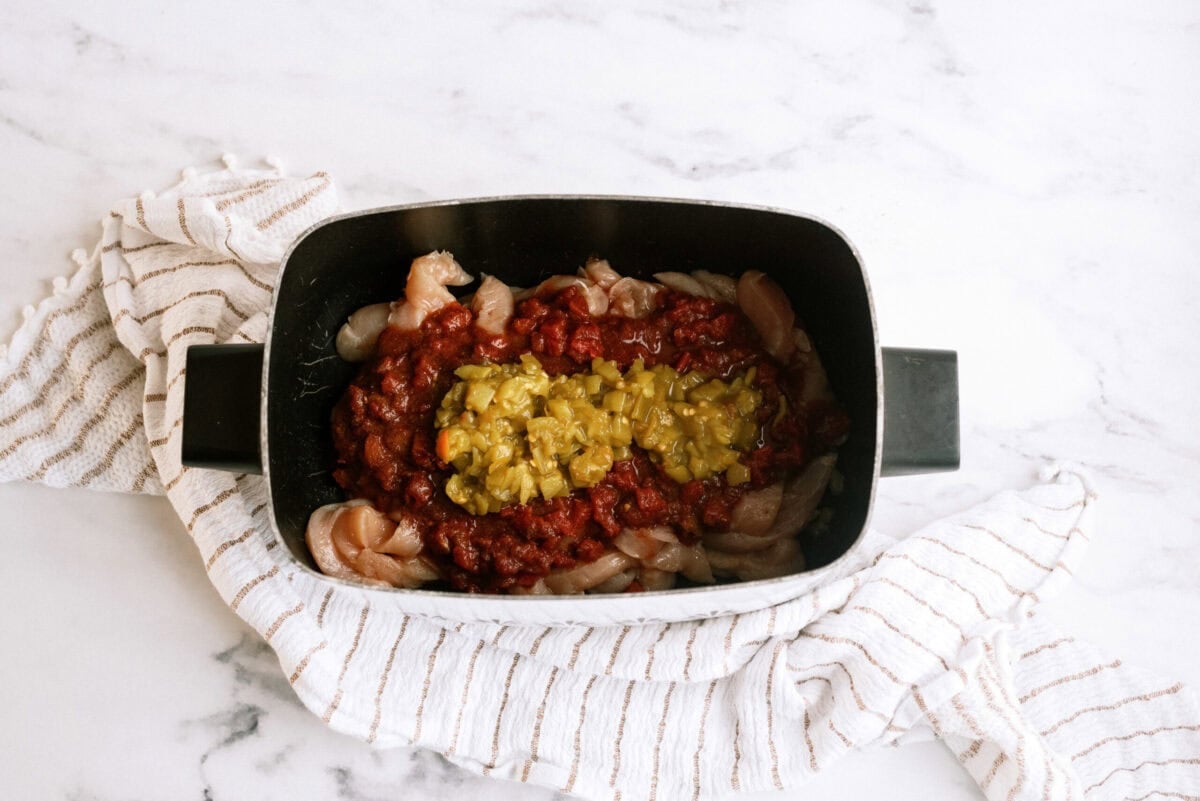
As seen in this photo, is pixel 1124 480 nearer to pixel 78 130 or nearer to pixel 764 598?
pixel 764 598

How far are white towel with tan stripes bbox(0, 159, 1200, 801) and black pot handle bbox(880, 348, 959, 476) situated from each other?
344 millimetres

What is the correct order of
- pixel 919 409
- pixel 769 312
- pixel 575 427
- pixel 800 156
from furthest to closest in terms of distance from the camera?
pixel 800 156
pixel 769 312
pixel 575 427
pixel 919 409

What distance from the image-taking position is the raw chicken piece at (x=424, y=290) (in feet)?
5.61

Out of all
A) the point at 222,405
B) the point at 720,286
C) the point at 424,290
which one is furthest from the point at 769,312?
the point at 222,405

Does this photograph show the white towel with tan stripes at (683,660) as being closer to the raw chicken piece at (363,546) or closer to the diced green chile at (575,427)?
the raw chicken piece at (363,546)

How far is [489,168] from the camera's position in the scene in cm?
198

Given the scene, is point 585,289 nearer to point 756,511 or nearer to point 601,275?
point 601,275

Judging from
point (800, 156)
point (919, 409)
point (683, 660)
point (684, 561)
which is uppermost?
point (800, 156)

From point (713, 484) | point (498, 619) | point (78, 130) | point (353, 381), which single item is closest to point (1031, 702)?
point (713, 484)

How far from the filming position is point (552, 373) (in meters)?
1.69

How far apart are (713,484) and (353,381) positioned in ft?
2.13

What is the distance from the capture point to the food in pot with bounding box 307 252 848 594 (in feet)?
5.36

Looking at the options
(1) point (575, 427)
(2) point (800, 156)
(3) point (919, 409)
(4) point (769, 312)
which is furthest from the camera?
(2) point (800, 156)

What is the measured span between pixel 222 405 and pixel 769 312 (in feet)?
2.91
